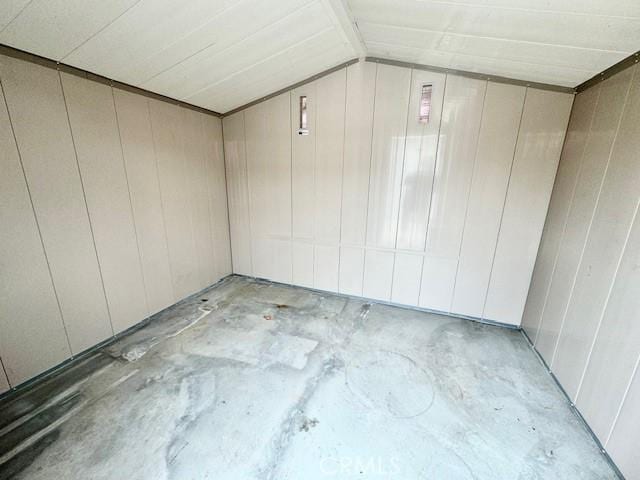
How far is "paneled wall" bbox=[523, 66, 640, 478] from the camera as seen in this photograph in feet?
4.72

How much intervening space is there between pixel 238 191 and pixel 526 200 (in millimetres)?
3650

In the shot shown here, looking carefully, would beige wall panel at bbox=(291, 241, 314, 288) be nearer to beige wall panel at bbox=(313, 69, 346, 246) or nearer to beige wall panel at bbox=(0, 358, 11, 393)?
beige wall panel at bbox=(313, 69, 346, 246)

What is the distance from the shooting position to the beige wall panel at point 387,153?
9.11 ft

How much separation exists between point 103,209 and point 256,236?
6.27 ft

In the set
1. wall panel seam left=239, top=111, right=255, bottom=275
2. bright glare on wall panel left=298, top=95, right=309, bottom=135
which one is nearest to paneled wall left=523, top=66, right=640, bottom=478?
bright glare on wall panel left=298, top=95, right=309, bottom=135

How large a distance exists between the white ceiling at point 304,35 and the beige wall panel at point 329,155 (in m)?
0.36

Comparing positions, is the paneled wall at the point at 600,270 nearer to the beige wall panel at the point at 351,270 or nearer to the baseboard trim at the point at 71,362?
the beige wall panel at the point at 351,270

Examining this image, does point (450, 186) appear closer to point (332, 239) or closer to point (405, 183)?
point (405, 183)

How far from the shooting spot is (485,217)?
2.73 meters

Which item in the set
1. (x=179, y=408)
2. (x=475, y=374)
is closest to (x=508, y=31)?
(x=475, y=374)

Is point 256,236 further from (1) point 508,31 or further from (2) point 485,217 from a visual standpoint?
(1) point 508,31

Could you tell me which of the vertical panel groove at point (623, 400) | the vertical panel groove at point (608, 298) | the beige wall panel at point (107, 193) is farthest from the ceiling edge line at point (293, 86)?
the vertical panel groove at point (623, 400)

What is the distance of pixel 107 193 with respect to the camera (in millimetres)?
2336

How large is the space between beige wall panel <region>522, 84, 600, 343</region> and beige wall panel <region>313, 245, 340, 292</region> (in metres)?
2.19
